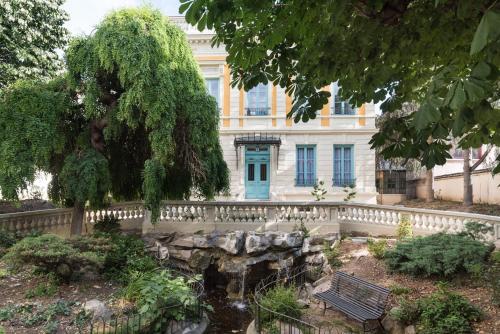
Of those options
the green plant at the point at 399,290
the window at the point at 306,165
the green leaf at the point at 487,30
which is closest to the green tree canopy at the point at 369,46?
the green leaf at the point at 487,30

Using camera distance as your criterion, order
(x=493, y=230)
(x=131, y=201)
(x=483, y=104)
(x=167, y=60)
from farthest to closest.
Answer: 1. (x=131, y=201)
2. (x=167, y=60)
3. (x=493, y=230)
4. (x=483, y=104)

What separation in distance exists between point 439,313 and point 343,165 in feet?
43.3

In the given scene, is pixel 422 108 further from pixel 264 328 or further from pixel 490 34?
pixel 264 328


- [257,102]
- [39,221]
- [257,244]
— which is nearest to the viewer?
[39,221]

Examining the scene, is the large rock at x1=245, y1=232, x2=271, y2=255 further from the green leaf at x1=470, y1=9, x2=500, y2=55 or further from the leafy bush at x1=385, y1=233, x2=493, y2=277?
the green leaf at x1=470, y1=9, x2=500, y2=55

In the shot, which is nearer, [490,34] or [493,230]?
→ [490,34]

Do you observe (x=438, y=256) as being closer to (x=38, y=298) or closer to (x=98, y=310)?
(x=98, y=310)

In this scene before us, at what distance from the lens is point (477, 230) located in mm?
8938

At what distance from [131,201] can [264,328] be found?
8.14 metres

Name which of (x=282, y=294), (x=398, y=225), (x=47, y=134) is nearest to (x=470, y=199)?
(x=398, y=225)

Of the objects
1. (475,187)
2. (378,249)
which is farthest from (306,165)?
(378,249)

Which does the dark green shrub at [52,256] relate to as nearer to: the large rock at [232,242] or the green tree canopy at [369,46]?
the large rock at [232,242]

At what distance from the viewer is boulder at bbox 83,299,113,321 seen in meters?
6.82

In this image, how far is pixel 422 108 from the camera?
2.08m
